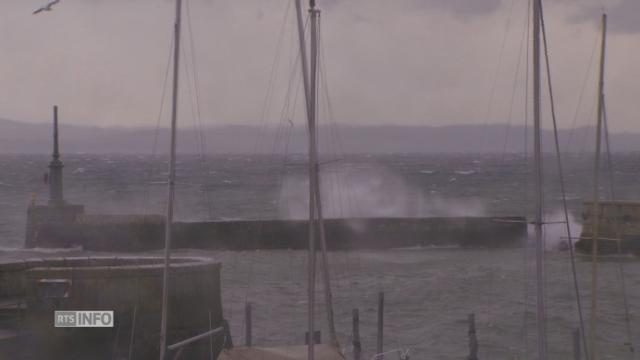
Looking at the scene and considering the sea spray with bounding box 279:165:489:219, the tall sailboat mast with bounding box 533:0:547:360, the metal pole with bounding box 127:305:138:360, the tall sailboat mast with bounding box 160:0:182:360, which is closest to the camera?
the tall sailboat mast with bounding box 533:0:547:360

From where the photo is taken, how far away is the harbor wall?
171ft

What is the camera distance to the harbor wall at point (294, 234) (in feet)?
171

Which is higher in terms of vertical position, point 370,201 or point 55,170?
point 370,201

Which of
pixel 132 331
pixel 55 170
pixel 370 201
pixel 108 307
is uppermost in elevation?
pixel 370 201

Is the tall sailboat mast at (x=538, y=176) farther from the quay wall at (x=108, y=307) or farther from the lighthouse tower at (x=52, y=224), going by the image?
the lighthouse tower at (x=52, y=224)

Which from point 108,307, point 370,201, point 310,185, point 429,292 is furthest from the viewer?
point 370,201

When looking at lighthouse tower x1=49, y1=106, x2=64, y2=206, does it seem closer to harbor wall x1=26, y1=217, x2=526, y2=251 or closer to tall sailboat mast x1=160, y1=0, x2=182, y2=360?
harbor wall x1=26, y1=217, x2=526, y2=251

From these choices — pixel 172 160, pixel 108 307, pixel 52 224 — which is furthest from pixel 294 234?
pixel 172 160

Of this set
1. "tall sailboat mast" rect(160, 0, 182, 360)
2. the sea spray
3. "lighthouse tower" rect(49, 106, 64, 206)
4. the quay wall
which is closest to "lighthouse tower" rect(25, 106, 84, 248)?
"lighthouse tower" rect(49, 106, 64, 206)

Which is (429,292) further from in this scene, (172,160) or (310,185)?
(172,160)

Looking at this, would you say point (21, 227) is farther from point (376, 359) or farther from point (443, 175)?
point (443, 175)

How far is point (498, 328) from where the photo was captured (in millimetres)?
31484

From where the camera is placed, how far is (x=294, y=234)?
54688mm

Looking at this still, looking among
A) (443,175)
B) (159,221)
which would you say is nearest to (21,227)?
(159,221)
